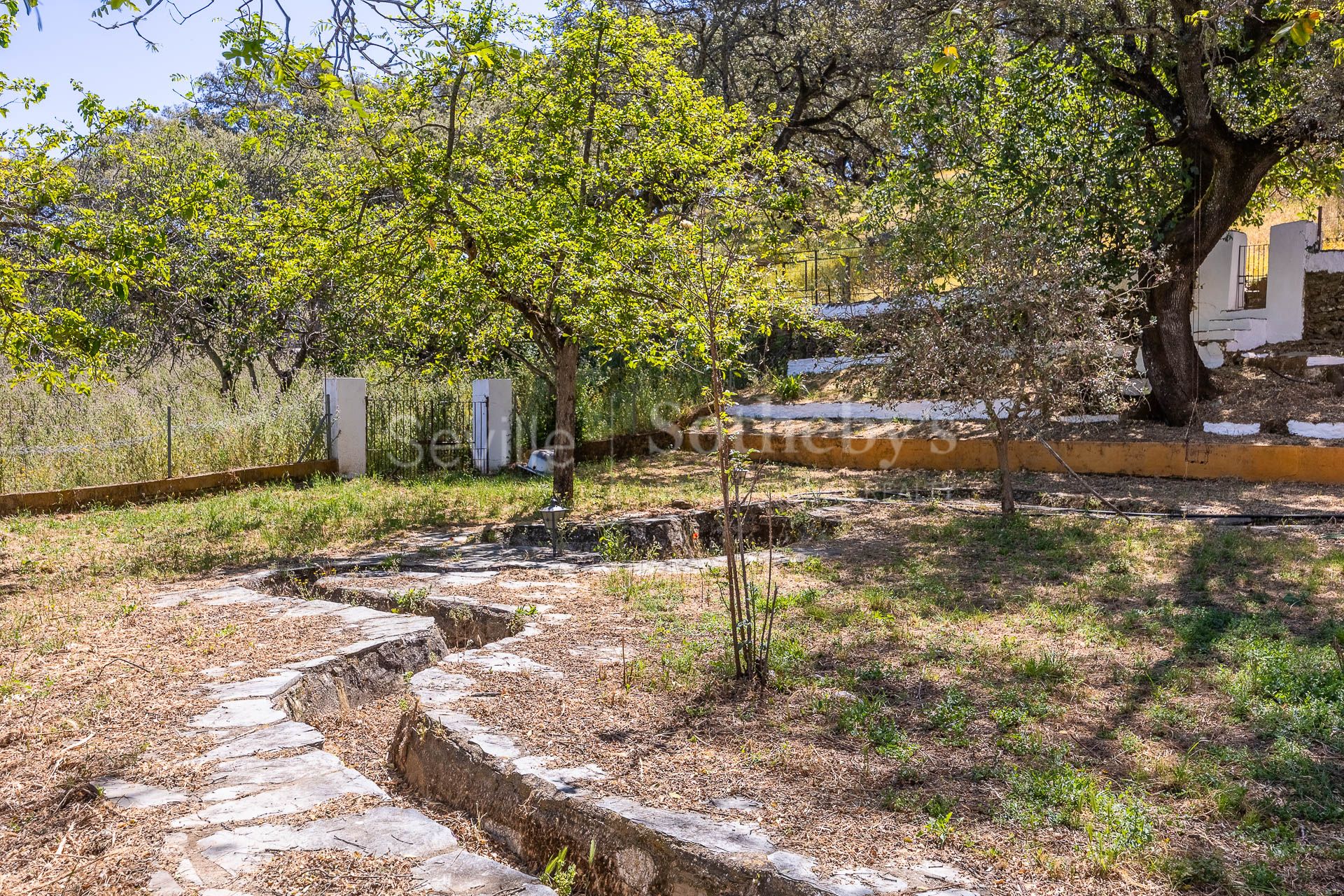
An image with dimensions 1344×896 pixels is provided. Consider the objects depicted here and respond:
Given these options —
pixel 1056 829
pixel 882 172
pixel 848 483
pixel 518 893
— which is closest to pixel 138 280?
pixel 848 483

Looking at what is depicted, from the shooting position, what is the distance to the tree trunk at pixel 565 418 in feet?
38.0

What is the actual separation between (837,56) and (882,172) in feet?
8.87

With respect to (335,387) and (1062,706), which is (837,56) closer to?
(335,387)

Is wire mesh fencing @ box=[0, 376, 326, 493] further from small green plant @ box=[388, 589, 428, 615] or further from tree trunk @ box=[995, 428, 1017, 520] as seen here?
tree trunk @ box=[995, 428, 1017, 520]

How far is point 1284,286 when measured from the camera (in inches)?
665

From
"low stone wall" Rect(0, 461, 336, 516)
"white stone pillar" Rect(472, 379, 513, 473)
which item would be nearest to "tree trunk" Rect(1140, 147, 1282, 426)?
"white stone pillar" Rect(472, 379, 513, 473)

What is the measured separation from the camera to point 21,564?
8750mm

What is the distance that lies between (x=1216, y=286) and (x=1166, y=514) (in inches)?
344

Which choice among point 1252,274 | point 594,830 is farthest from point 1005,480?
point 1252,274

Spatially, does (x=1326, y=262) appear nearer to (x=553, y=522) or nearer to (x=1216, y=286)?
(x=1216, y=286)

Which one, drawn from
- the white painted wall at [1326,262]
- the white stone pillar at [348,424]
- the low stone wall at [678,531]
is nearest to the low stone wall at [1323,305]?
the white painted wall at [1326,262]

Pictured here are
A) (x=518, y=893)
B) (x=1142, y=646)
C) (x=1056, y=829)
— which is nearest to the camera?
(x=518, y=893)

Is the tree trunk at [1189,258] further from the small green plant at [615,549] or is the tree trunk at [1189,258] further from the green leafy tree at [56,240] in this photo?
the green leafy tree at [56,240]

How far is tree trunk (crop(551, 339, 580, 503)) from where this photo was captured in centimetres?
1159
